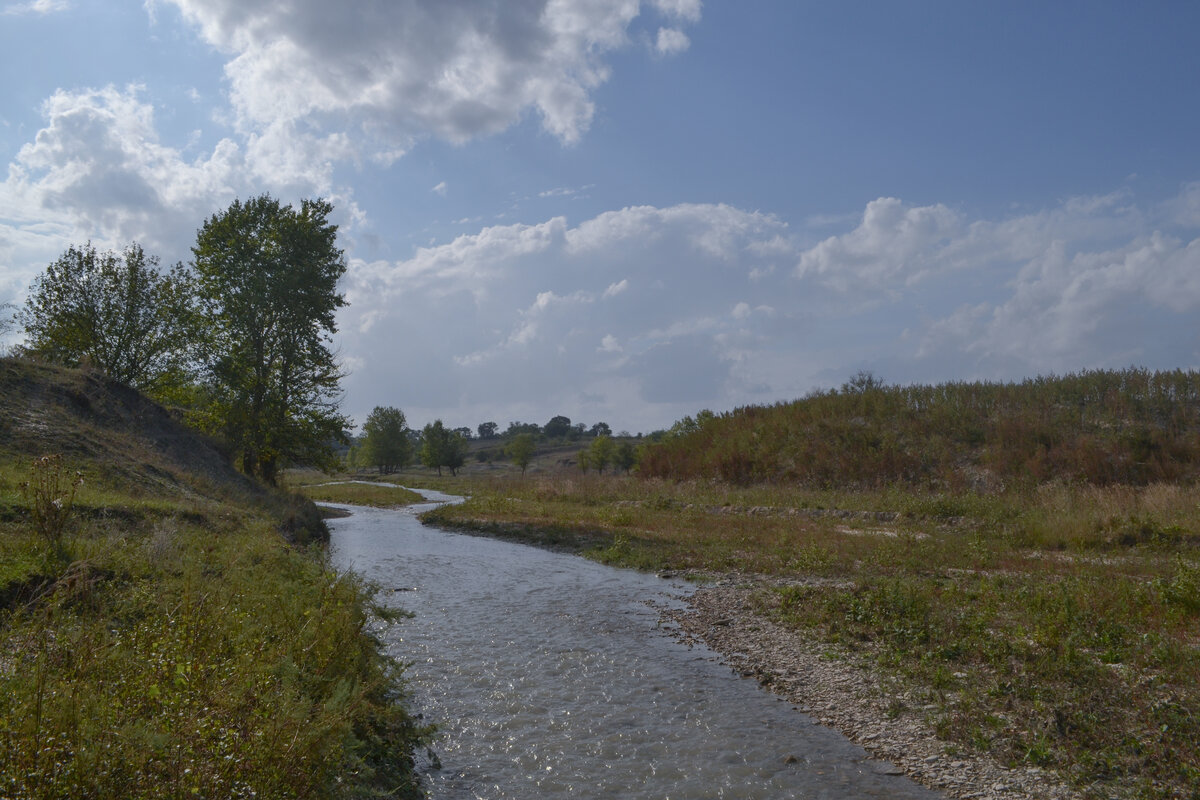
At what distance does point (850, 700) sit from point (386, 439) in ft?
343

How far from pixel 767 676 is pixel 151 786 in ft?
26.1

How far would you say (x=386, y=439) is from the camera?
107 meters

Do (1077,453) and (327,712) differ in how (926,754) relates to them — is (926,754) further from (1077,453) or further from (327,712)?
(1077,453)

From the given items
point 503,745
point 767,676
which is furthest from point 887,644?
point 503,745

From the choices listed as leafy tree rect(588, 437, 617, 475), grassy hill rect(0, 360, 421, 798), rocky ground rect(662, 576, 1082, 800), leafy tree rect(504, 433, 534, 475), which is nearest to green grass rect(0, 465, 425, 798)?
grassy hill rect(0, 360, 421, 798)

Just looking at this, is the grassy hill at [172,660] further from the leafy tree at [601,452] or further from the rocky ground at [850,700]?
the leafy tree at [601,452]

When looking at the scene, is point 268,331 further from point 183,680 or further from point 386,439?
point 386,439

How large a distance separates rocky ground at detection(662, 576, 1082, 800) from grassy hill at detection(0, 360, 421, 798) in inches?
198

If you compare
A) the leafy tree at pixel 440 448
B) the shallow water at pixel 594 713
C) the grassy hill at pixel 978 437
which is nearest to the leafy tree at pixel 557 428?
the leafy tree at pixel 440 448

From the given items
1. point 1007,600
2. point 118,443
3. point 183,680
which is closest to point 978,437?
point 1007,600

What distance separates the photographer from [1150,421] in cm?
2891

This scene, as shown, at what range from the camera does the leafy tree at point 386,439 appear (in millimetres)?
106750

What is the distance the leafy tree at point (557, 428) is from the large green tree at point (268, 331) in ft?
483

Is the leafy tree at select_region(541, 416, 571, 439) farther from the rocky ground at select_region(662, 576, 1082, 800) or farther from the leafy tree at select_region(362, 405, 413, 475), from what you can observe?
the rocky ground at select_region(662, 576, 1082, 800)
